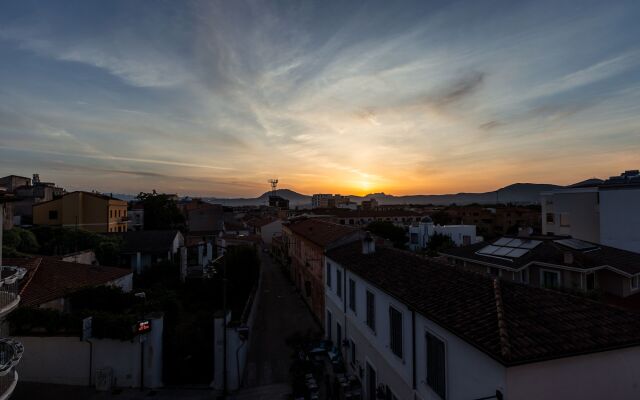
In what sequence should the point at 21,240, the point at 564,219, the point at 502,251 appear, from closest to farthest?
the point at 502,251
the point at 21,240
the point at 564,219

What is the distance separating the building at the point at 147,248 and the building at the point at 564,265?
90.8 feet

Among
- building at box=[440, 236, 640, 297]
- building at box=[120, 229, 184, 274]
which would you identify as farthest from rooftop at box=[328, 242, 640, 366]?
building at box=[120, 229, 184, 274]

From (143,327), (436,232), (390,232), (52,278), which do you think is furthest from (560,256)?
(390,232)

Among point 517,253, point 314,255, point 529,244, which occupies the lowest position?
point 314,255

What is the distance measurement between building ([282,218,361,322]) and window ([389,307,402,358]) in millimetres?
9524

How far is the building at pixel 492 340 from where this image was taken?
228 inches

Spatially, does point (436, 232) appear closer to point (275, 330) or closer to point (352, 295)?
point (275, 330)

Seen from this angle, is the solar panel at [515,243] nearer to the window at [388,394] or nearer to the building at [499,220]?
the window at [388,394]

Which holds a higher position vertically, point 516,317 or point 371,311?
point 516,317

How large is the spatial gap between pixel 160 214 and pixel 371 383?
173ft

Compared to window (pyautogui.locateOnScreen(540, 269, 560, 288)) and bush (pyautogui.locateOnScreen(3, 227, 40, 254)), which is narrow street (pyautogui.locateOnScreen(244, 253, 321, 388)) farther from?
bush (pyautogui.locateOnScreen(3, 227, 40, 254))

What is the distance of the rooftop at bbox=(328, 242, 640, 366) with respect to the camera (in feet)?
19.2

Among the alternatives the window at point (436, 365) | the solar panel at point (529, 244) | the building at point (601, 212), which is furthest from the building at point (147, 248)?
the building at point (601, 212)

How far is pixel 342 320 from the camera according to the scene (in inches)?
642
